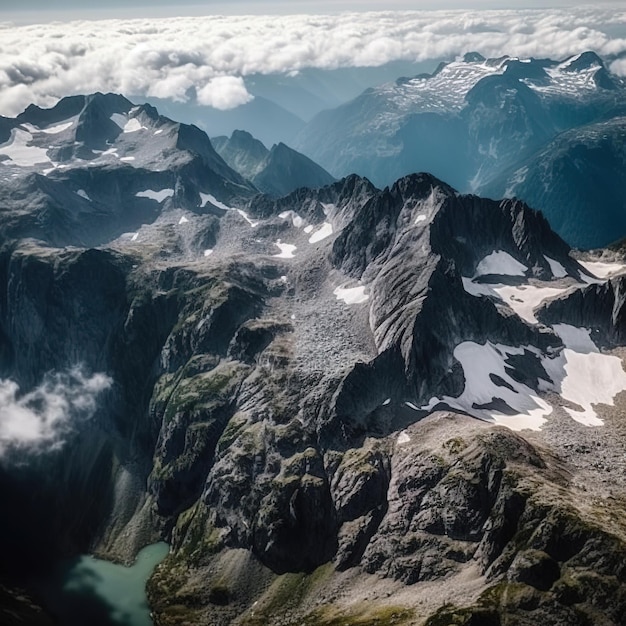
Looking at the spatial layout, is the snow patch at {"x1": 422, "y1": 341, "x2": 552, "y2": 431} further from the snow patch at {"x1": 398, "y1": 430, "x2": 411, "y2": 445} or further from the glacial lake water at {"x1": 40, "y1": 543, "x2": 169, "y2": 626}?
the glacial lake water at {"x1": 40, "y1": 543, "x2": 169, "y2": 626}

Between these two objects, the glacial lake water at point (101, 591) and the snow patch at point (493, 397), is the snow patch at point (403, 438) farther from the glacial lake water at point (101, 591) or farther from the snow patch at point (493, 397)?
the glacial lake water at point (101, 591)

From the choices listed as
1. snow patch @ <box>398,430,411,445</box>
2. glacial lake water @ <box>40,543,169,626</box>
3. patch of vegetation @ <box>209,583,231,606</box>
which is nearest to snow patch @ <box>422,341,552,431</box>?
snow patch @ <box>398,430,411,445</box>

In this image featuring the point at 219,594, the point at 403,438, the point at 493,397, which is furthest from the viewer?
the point at 493,397

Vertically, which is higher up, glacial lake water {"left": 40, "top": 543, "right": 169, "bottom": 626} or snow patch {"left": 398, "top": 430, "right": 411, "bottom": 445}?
snow patch {"left": 398, "top": 430, "right": 411, "bottom": 445}

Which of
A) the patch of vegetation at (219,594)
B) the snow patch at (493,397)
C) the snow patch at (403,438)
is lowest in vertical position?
the patch of vegetation at (219,594)

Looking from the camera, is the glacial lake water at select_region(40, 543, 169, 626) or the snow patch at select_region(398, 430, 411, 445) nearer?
the glacial lake water at select_region(40, 543, 169, 626)

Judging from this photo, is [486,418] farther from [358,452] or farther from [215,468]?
[215,468]

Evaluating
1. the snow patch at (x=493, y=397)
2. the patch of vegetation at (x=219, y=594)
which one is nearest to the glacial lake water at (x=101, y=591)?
the patch of vegetation at (x=219, y=594)

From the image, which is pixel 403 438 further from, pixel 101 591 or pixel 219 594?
pixel 101 591

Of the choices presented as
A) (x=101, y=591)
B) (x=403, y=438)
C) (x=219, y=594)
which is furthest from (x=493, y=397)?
(x=101, y=591)

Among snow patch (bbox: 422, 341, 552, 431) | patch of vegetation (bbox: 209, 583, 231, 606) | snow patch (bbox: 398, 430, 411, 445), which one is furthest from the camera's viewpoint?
snow patch (bbox: 422, 341, 552, 431)
